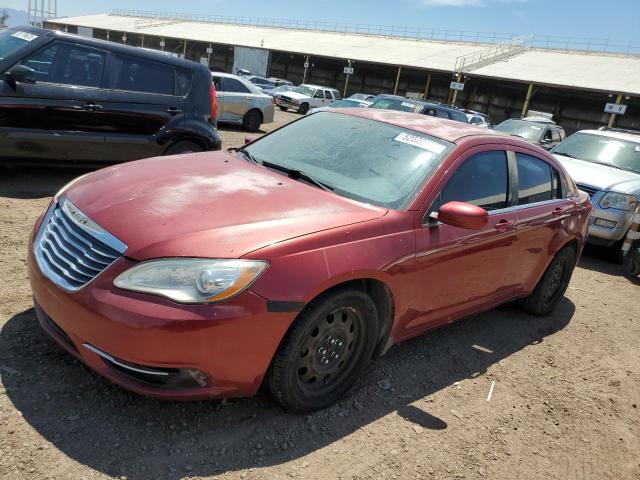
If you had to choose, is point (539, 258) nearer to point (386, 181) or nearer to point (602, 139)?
point (386, 181)

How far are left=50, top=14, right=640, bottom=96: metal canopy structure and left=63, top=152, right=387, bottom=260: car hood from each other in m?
29.9

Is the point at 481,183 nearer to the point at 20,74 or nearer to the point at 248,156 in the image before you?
the point at 248,156

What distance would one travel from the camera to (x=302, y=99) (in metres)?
25.8

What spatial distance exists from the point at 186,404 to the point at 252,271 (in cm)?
91

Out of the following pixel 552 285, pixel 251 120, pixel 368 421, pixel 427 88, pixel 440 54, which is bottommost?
pixel 368 421

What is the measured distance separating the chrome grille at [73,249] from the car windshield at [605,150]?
8.02m

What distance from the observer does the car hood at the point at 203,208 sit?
2396 mm

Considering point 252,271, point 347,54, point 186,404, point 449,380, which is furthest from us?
point 347,54

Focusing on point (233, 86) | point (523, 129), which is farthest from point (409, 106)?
point (233, 86)

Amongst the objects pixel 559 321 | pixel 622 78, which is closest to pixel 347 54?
pixel 622 78

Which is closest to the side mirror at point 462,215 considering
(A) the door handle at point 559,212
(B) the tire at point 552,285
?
(A) the door handle at point 559,212

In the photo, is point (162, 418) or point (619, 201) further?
point (619, 201)

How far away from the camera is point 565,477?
9.18ft

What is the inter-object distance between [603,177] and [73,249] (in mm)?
7355
